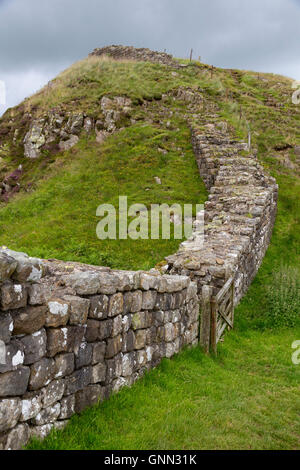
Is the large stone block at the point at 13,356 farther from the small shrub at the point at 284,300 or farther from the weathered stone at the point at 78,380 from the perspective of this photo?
the small shrub at the point at 284,300

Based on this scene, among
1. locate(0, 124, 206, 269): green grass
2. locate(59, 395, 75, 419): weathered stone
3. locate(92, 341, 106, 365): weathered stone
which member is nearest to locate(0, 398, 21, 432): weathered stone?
locate(59, 395, 75, 419): weathered stone

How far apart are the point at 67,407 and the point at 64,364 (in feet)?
2.04

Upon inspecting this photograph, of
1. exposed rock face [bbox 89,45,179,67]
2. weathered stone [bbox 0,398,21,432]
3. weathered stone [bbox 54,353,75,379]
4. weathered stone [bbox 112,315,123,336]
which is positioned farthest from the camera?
exposed rock face [bbox 89,45,179,67]

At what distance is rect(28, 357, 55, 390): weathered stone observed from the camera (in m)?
4.17

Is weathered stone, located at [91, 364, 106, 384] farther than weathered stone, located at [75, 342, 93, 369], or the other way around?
weathered stone, located at [91, 364, 106, 384]

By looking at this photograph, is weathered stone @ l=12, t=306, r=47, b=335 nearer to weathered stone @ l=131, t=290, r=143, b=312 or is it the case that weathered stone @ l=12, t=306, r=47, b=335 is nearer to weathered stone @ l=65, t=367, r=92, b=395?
weathered stone @ l=65, t=367, r=92, b=395

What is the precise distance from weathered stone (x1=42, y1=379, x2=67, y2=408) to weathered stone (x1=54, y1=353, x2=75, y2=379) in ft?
0.30

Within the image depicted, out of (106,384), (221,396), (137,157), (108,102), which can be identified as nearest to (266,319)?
(221,396)

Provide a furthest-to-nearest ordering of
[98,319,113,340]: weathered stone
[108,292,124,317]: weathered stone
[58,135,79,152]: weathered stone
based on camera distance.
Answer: [58,135,79,152]: weathered stone
[108,292,124,317]: weathered stone
[98,319,113,340]: weathered stone

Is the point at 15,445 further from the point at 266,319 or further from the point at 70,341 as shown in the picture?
the point at 266,319

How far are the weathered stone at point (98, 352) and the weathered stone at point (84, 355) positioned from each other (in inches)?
3.1

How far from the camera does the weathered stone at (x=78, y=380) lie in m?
4.82

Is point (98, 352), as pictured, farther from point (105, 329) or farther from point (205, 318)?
point (205, 318)
